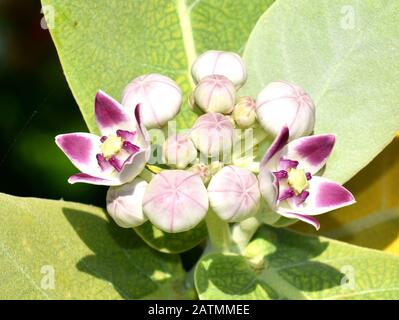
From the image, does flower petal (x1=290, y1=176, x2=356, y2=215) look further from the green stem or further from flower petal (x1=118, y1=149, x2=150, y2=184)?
flower petal (x1=118, y1=149, x2=150, y2=184)

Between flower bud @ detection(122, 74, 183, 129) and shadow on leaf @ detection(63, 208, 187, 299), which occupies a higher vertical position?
flower bud @ detection(122, 74, 183, 129)

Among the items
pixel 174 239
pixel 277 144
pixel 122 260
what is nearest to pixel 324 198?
pixel 277 144

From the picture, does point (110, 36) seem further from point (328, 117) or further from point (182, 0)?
point (328, 117)

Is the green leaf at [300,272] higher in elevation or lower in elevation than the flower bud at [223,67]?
lower

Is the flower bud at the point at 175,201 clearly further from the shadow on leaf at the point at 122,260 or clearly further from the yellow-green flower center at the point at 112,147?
the shadow on leaf at the point at 122,260

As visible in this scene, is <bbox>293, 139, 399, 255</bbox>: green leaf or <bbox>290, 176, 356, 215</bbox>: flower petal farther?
<bbox>293, 139, 399, 255</bbox>: green leaf

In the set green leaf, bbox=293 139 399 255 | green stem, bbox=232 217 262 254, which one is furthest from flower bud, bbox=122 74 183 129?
green leaf, bbox=293 139 399 255

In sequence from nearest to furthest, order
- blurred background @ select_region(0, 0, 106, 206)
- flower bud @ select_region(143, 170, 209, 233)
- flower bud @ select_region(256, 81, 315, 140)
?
1. flower bud @ select_region(143, 170, 209, 233)
2. flower bud @ select_region(256, 81, 315, 140)
3. blurred background @ select_region(0, 0, 106, 206)

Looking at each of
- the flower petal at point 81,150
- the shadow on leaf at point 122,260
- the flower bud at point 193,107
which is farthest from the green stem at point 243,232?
the flower petal at point 81,150
